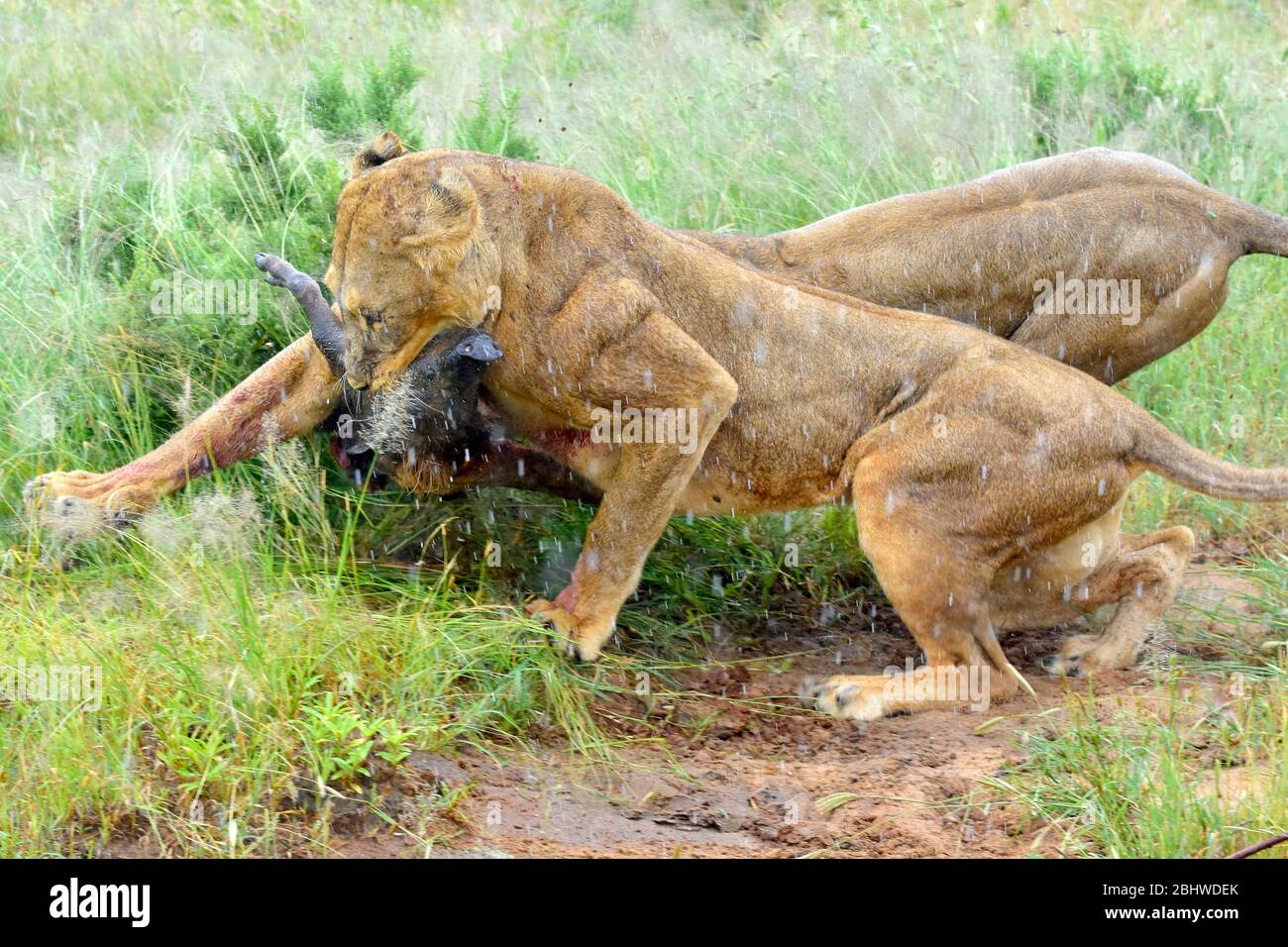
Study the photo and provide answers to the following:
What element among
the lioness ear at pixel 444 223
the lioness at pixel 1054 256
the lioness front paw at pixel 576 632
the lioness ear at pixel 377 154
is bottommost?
the lioness front paw at pixel 576 632

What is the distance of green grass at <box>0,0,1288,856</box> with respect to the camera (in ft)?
14.0

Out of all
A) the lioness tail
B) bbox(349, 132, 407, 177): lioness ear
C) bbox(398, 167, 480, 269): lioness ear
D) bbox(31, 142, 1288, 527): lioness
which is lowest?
the lioness tail

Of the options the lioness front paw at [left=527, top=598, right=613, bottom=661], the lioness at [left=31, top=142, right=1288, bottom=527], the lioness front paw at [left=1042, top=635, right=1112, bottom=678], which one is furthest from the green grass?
the lioness at [left=31, top=142, right=1288, bottom=527]

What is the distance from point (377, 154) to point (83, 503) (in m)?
1.60

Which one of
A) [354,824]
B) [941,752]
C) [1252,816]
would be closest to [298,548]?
[354,824]

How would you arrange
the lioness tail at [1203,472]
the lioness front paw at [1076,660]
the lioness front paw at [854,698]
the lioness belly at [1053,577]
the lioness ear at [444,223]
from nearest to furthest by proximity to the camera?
the lioness ear at [444,223] → the lioness tail at [1203,472] → the lioness front paw at [854,698] → the lioness belly at [1053,577] → the lioness front paw at [1076,660]

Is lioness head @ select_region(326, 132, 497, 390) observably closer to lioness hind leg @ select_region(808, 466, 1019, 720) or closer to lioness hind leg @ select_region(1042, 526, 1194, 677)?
lioness hind leg @ select_region(808, 466, 1019, 720)

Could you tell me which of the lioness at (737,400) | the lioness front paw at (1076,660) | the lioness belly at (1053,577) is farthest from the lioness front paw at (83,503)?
the lioness front paw at (1076,660)

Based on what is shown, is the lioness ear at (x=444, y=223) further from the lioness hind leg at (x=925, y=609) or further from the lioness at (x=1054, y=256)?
the lioness hind leg at (x=925, y=609)

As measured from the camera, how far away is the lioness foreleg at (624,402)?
5215mm

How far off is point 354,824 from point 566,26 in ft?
27.7

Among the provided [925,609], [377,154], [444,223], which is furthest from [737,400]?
[377,154]

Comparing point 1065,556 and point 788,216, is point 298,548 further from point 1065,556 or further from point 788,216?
point 788,216

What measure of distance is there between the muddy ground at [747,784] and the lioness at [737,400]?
0.74 feet
